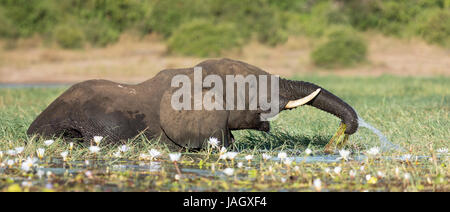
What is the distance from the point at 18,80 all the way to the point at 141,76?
467cm

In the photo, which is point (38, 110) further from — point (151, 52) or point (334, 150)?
point (151, 52)

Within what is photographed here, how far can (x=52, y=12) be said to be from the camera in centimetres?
3438

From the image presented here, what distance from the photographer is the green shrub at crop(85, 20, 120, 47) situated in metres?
32.9

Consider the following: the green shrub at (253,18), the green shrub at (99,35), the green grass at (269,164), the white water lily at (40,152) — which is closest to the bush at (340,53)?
the green shrub at (253,18)

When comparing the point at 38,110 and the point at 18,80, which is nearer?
the point at 38,110

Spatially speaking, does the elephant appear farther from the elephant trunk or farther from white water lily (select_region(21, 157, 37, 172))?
white water lily (select_region(21, 157, 37, 172))

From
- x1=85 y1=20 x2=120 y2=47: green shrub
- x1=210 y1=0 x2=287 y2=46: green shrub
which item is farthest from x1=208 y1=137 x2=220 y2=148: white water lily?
x1=210 y1=0 x2=287 y2=46: green shrub

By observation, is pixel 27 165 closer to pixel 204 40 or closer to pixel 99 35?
pixel 204 40

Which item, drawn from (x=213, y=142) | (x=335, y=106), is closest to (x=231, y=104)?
(x=213, y=142)

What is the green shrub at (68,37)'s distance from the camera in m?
31.5

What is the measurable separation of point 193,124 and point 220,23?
2574 cm

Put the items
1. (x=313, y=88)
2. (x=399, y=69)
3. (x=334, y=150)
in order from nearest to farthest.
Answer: (x=313, y=88) < (x=334, y=150) < (x=399, y=69)

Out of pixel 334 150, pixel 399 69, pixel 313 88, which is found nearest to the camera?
pixel 313 88

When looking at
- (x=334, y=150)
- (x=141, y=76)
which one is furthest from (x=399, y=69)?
(x=334, y=150)
